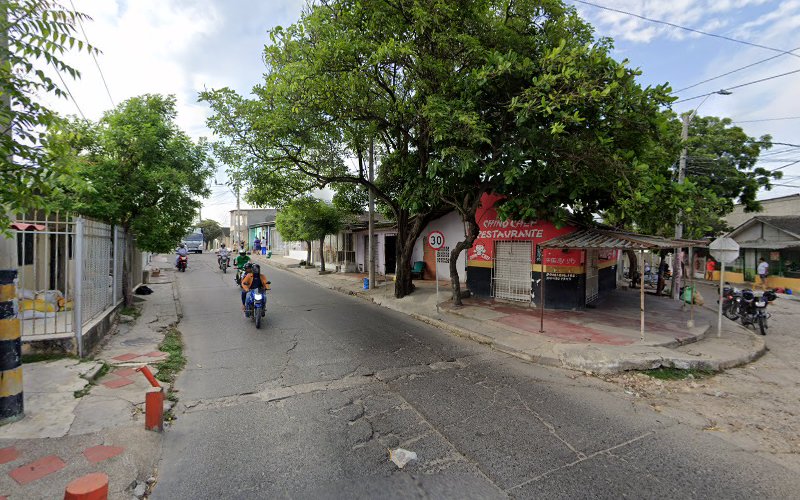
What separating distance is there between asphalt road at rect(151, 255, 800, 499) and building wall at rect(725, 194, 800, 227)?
30873mm

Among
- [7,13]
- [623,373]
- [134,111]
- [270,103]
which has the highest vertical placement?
[270,103]

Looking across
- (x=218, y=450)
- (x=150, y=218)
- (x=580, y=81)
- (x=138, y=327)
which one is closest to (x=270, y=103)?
(x=150, y=218)

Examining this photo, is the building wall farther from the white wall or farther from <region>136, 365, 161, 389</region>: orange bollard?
<region>136, 365, 161, 389</region>: orange bollard

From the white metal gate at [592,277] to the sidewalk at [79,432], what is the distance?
11.3 metres

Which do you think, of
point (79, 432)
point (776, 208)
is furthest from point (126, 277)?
point (776, 208)

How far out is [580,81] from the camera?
7.58 m

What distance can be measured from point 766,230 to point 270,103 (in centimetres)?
2665

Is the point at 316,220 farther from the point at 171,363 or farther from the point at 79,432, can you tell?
the point at 79,432

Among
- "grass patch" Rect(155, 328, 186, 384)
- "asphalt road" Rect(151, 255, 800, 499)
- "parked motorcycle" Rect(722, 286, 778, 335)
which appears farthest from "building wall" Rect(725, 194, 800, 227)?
"grass patch" Rect(155, 328, 186, 384)

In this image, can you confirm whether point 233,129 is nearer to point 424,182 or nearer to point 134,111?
point 134,111

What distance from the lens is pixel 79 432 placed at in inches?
157

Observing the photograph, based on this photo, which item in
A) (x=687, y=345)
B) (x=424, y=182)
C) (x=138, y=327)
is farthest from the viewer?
(x=424, y=182)

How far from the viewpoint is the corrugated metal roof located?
317 inches

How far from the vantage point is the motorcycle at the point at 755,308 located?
10055mm
